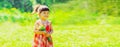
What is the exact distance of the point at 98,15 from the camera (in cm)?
3088

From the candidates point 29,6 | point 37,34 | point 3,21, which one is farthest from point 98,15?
point 37,34

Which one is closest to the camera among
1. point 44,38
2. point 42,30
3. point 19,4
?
point 42,30

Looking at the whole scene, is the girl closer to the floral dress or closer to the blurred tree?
the floral dress

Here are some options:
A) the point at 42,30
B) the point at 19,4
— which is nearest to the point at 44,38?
the point at 42,30

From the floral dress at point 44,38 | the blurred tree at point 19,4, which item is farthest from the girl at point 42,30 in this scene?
the blurred tree at point 19,4

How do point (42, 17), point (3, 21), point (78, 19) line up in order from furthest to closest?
point (78, 19), point (3, 21), point (42, 17)

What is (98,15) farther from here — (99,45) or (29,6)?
(99,45)

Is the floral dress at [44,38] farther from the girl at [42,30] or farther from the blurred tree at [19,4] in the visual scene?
the blurred tree at [19,4]

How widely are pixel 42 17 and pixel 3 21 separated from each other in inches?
643

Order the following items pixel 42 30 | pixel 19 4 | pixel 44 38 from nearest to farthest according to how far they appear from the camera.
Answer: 1. pixel 42 30
2. pixel 44 38
3. pixel 19 4

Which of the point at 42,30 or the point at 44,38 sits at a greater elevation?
the point at 42,30

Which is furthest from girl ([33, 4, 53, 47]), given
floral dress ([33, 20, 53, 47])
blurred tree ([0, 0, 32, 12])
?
blurred tree ([0, 0, 32, 12])

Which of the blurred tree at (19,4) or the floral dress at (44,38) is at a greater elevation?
the floral dress at (44,38)

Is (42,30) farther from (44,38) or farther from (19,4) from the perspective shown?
(19,4)
